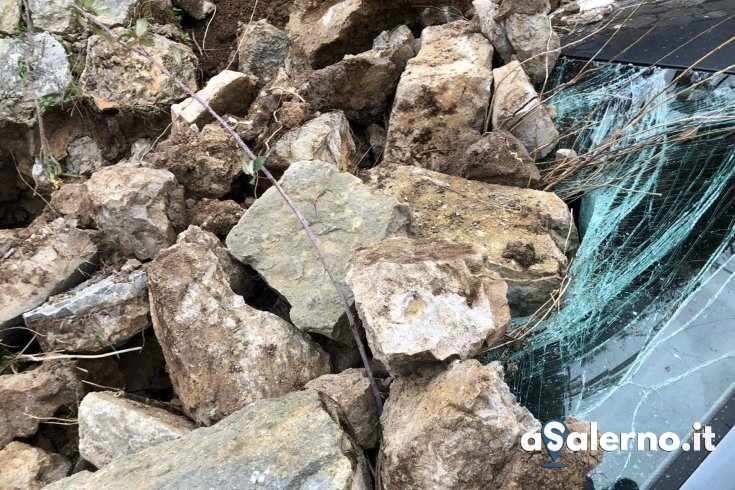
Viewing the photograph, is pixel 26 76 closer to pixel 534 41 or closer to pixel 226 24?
pixel 226 24

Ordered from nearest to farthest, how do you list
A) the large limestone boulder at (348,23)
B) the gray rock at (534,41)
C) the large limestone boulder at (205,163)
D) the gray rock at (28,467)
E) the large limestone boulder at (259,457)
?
1. the large limestone boulder at (259,457)
2. the gray rock at (28,467)
3. the large limestone boulder at (205,163)
4. the gray rock at (534,41)
5. the large limestone boulder at (348,23)

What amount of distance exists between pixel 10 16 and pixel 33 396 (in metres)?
2.25

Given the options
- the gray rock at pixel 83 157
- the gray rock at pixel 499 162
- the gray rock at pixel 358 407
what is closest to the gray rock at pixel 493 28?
the gray rock at pixel 499 162

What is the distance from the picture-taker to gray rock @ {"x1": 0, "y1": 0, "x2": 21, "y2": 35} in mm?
3434

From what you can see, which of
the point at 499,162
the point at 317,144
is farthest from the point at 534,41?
the point at 317,144

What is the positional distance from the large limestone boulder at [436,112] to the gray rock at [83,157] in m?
1.65

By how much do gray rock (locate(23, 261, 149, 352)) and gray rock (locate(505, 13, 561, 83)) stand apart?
1.92m

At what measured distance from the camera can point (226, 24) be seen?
3.85 metres

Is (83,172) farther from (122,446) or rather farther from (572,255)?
(572,255)

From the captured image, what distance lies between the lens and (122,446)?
1.96 metres

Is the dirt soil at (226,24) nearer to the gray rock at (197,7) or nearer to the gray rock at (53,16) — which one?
the gray rock at (197,7)

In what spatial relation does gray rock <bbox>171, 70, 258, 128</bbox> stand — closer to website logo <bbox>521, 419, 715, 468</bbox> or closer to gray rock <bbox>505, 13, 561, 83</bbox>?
gray rock <bbox>505, 13, 561, 83</bbox>

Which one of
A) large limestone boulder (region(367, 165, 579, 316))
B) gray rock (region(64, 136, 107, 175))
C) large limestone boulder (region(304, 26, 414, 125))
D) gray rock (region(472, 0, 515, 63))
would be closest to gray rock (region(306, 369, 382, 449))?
large limestone boulder (region(367, 165, 579, 316))

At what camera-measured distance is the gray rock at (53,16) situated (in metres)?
3.48
